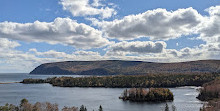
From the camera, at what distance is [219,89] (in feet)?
544

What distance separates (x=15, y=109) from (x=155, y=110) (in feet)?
208

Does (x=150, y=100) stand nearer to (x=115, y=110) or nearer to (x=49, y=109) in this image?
(x=115, y=110)

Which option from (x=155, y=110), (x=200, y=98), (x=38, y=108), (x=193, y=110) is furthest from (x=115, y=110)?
(x=200, y=98)

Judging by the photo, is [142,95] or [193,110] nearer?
[193,110]

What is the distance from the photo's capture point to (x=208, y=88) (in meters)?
173

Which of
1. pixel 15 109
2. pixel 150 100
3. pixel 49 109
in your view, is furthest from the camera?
pixel 150 100

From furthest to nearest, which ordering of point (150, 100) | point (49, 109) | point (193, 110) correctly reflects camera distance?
point (150, 100)
point (193, 110)
point (49, 109)

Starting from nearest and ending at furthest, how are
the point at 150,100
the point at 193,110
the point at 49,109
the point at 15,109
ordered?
the point at 49,109 < the point at 15,109 < the point at 193,110 < the point at 150,100

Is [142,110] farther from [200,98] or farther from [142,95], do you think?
[200,98]

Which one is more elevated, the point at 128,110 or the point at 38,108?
the point at 38,108

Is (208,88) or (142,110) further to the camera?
(208,88)

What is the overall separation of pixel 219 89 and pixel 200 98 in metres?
15.2

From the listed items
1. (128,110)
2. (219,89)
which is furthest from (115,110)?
(219,89)

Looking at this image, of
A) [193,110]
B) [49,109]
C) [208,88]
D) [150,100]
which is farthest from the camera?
[208,88]
